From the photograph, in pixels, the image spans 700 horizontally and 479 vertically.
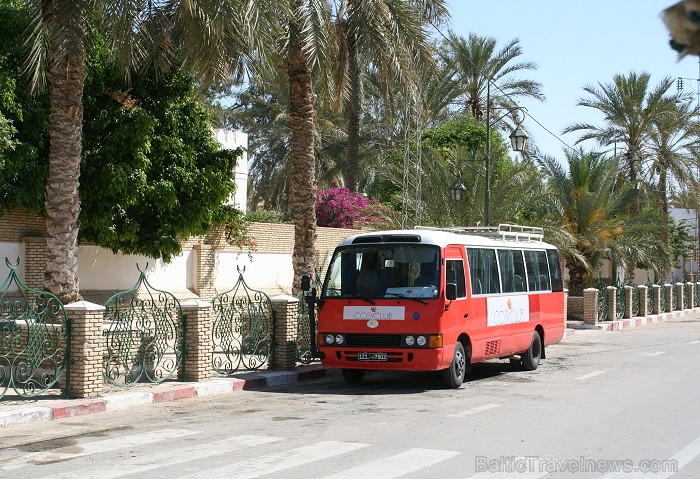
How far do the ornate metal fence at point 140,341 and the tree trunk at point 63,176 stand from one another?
117cm

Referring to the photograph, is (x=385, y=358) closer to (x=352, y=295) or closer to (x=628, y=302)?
(x=352, y=295)

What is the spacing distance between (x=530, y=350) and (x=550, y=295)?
6.26ft

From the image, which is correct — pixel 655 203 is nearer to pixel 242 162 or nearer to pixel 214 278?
pixel 242 162

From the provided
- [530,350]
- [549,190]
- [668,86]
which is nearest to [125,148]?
[530,350]

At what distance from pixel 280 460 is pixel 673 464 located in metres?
3.58

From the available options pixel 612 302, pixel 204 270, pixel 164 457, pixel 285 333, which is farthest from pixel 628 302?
pixel 164 457

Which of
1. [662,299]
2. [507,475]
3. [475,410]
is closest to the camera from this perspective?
[507,475]

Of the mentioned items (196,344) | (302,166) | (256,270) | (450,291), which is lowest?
(196,344)

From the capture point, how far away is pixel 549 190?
33.0 m

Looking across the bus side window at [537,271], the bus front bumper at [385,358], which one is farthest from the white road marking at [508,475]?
the bus side window at [537,271]

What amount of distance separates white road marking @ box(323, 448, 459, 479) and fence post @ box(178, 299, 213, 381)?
6.16m

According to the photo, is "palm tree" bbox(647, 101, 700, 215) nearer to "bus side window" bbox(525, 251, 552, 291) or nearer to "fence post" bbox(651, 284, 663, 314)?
"fence post" bbox(651, 284, 663, 314)

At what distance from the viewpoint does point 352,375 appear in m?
15.4

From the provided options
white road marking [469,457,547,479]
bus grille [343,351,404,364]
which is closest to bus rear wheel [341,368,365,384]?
bus grille [343,351,404,364]
